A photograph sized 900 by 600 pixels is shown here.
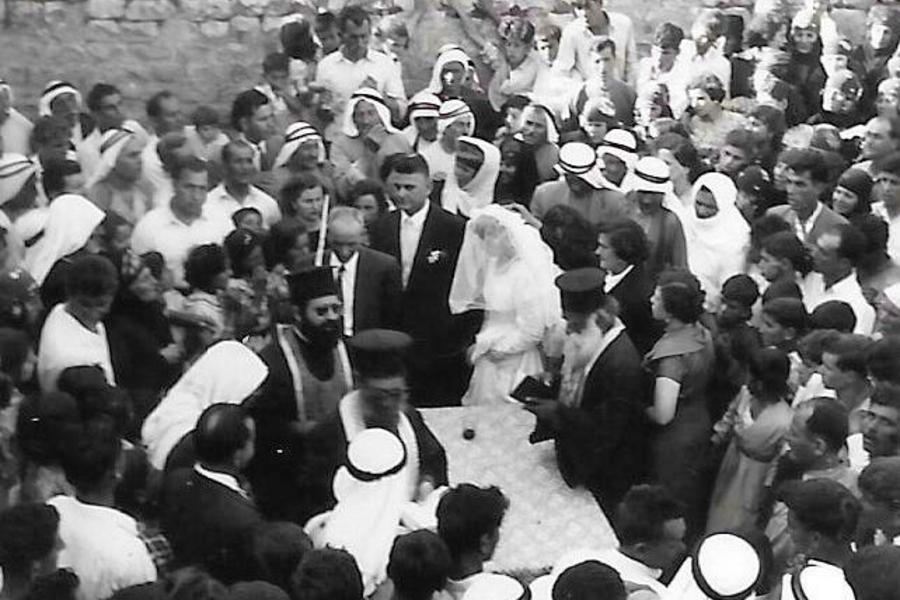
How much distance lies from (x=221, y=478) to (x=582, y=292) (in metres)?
1.54

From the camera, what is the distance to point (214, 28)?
30.5 ft

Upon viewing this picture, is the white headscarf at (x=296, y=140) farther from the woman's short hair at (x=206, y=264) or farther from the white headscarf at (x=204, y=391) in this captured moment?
the white headscarf at (x=204, y=391)

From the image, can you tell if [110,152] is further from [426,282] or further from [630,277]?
→ [630,277]

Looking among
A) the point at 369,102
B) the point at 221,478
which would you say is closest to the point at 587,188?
the point at 369,102

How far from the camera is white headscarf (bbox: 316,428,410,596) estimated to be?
3865 mm

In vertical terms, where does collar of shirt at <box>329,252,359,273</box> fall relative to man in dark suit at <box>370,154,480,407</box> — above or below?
above

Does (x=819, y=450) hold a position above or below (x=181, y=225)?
above

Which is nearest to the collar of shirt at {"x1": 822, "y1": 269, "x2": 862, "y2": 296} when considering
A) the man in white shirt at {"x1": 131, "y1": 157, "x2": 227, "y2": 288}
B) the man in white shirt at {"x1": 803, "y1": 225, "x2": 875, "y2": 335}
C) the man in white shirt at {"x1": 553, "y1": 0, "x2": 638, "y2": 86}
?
A: the man in white shirt at {"x1": 803, "y1": 225, "x2": 875, "y2": 335}

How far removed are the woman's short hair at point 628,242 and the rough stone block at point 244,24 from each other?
445cm

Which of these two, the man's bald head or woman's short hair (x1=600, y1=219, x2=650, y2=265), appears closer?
woman's short hair (x1=600, y1=219, x2=650, y2=265)

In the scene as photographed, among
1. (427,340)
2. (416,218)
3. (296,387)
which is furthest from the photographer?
(416,218)

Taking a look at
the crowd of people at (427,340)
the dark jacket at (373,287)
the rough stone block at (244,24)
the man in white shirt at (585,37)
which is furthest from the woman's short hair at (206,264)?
the man in white shirt at (585,37)

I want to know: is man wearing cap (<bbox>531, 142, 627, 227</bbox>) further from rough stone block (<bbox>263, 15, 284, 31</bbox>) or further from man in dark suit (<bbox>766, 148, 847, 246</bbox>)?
rough stone block (<bbox>263, 15, 284, 31</bbox>)

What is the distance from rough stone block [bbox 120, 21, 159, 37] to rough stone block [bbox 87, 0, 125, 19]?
9 cm
